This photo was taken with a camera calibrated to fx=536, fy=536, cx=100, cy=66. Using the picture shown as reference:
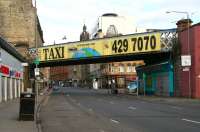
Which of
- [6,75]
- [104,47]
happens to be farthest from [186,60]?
[6,75]

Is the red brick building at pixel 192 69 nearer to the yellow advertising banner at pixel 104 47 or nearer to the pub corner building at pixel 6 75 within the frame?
the yellow advertising banner at pixel 104 47

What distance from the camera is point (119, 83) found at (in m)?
140

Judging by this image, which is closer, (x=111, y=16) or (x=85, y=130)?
(x=85, y=130)

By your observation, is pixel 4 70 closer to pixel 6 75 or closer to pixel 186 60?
pixel 6 75

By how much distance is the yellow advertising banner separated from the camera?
6750 centimetres

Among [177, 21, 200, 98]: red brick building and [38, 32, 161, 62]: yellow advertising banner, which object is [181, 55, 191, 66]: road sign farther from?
[38, 32, 161, 62]: yellow advertising banner

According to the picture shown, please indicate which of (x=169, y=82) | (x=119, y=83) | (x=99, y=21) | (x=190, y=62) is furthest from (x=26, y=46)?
(x=99, y=21)

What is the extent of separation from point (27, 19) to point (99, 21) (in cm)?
6686

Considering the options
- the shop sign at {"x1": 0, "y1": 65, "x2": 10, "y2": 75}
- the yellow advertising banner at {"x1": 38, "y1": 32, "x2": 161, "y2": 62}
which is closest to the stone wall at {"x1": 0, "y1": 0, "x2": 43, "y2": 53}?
the yellow advertising banner at {"x1": 38, "y1": 32, "x2": 161, "y2": 62}

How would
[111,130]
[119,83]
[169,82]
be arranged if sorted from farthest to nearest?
1. [119,83]
2. [169,82]
3. [111,130]

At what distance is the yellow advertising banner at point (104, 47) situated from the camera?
67500 mm

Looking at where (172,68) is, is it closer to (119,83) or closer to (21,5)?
(21,5)

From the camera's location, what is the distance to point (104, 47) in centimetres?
7225

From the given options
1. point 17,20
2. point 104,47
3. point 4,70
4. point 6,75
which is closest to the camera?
point 4,70
